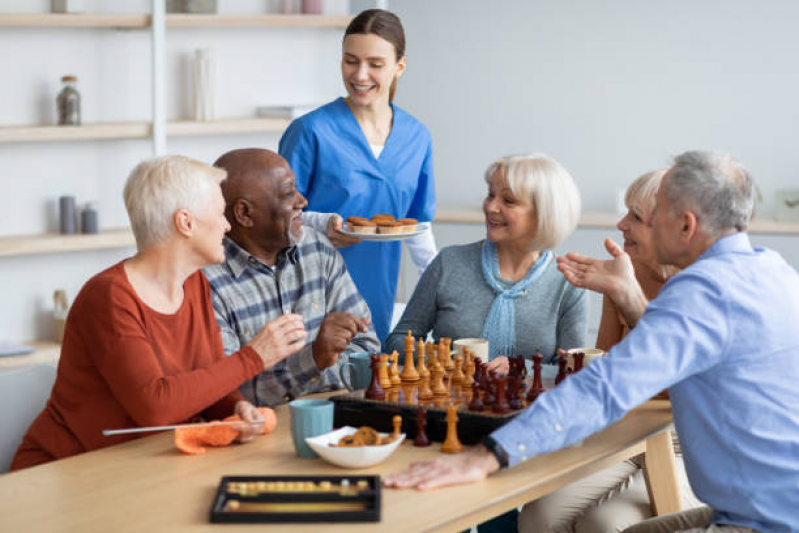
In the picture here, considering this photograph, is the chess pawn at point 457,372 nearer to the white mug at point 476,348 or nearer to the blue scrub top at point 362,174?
the white mug at point 476,348

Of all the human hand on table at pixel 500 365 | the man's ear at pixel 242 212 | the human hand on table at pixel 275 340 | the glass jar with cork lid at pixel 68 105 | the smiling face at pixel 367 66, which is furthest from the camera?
the glass jar with cork lid at pixel 68 105

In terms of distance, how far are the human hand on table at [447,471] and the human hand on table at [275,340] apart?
1.38 ft

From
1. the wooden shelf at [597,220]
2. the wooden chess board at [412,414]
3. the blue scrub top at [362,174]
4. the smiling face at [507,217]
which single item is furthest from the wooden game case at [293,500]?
the wooden shelf at [597,220]

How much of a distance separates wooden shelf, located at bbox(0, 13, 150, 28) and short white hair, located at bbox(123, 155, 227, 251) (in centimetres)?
227

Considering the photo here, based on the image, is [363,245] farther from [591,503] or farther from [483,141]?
[483,141]

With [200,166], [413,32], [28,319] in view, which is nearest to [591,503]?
[200,166]

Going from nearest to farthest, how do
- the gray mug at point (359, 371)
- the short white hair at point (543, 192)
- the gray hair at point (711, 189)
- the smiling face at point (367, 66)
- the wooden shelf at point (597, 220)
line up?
the gray hair at point (711, 189), the gray mug at point (359, 371), the short white hair at point (543, 192), the smiling face at point (367, 66), the wooden shelf at point (597, 220)

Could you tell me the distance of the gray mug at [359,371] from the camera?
220 cm

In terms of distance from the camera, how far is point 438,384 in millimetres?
2094

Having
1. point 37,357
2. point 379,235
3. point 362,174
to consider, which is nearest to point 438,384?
point 379,235

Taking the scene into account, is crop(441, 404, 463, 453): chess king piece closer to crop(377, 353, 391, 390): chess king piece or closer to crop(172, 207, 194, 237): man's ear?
crop(377, 353, 391, 390): chess king piece

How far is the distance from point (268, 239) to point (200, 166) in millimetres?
383

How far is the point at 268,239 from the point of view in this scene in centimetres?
251

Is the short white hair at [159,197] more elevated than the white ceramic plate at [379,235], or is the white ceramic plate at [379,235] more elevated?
the short white hair at [159,197]
